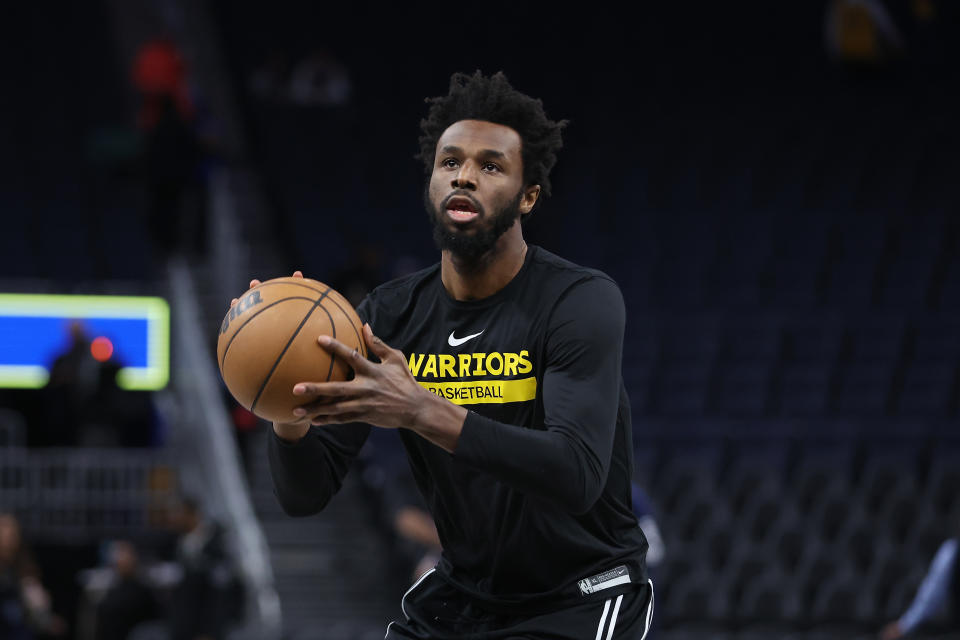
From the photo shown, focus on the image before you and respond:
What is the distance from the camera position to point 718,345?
1470cm

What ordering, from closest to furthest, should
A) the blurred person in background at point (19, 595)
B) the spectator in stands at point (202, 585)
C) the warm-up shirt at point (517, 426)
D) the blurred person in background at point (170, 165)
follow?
the warm-up shirt at point (517, 426)
the blurred person in background at point (19, 595)
the spectator in stands at point (202, 585)
the blurred person in background at point (170, 165)

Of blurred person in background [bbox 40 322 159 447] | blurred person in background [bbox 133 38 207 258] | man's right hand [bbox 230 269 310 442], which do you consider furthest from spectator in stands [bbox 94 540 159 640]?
man's right hand [bbox 230 269 310 442]

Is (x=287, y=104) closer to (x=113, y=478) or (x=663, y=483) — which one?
(x=113, y=478)

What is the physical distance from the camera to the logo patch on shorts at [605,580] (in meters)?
3.71

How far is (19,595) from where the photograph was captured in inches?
449

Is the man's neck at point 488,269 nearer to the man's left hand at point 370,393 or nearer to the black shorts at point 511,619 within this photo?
the man's left hand at point 370,393

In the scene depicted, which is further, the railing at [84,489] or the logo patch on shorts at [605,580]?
the railing at [84,489]

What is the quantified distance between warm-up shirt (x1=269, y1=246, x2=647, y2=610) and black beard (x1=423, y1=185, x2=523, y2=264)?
148 millimetres

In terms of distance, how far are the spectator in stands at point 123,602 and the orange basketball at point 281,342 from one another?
8.70 m

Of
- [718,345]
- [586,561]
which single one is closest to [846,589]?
[718,345]

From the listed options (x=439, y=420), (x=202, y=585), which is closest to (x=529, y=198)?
(x=439, y=420)

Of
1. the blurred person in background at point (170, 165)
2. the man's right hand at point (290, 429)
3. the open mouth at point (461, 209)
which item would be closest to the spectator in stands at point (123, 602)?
the blurred person in background at point (170, 165)

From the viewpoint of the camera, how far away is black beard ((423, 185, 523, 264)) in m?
3.67

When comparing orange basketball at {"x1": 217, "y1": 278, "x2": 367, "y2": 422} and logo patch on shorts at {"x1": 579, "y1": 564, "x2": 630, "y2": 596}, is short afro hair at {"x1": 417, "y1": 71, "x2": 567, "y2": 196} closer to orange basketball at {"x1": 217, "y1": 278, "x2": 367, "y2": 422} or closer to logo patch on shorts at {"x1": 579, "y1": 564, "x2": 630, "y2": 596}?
orange basketball at {"x1": 217, "y1": 278, "x2": 367, "y2": 422}
